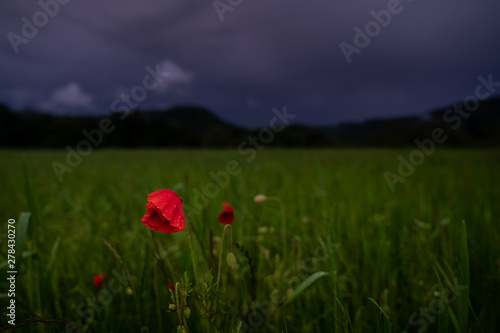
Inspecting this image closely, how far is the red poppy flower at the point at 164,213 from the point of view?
59 centimetres

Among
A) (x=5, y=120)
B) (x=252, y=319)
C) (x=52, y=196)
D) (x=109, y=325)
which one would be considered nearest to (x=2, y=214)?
(x=52, y=196)

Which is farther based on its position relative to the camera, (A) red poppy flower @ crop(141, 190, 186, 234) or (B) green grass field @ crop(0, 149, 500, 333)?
(B) green grass field @ crop(0, 149, 500, 333)

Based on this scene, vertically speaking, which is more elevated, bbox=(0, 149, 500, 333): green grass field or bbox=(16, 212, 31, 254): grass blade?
bbox=(16, 212, 31, 254): grass blade

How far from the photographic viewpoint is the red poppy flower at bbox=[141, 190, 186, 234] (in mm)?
593

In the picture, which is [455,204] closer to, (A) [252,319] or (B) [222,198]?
(B) [222,198]

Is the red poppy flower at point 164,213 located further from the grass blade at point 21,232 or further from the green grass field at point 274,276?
the grass blade at point 21,232

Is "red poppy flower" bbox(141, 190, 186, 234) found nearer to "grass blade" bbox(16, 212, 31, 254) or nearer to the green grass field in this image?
the green grass field

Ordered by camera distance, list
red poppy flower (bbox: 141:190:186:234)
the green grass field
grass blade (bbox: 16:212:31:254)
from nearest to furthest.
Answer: red poppy flower (bbox: 141:190:186:234) → the green grass field → grass blade (bbox: 16:212:31:254)

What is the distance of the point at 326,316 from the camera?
3.25ft

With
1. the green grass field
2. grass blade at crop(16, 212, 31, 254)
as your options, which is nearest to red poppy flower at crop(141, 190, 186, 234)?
the green grass field

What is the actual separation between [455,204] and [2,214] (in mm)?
4210

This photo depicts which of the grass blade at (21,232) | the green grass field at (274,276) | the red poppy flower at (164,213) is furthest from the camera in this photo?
the grass blade at (21,232)

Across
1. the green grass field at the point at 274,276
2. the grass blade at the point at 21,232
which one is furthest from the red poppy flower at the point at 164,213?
the grass blade at the point at 21,232

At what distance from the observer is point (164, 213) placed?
586 millimetres
